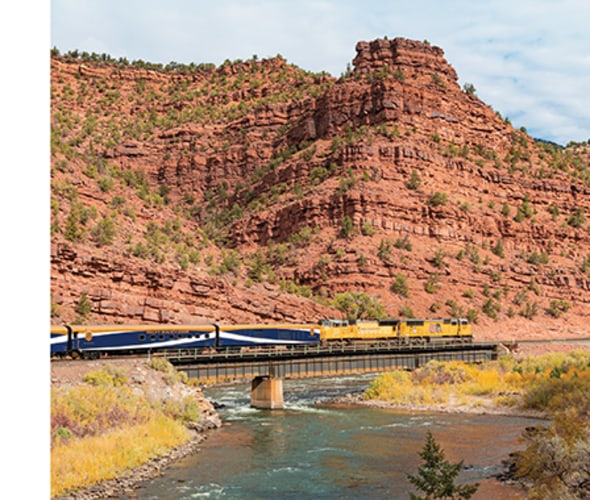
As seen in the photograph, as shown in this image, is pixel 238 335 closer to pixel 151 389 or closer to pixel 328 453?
pixel 151 389

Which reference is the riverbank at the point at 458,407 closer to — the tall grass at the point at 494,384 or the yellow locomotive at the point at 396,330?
the tall grass at the point at 494,384

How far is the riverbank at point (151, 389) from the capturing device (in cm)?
2398

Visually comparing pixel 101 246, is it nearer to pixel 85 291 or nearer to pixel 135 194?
pixel 85 291

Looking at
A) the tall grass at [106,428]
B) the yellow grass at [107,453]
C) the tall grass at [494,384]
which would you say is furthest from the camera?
the tall grass at [494,384]

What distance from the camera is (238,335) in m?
45.5

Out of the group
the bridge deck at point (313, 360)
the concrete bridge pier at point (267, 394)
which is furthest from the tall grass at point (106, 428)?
the concrete bridge pier at point (267, 394)

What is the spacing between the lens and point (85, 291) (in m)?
55.7

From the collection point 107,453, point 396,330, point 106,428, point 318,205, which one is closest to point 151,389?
point 106,428

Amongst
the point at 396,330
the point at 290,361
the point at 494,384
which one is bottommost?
the point at 494,384

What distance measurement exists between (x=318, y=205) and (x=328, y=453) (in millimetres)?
66036

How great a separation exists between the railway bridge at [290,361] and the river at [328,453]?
198cm

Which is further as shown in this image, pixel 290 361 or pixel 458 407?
pixel 290 361

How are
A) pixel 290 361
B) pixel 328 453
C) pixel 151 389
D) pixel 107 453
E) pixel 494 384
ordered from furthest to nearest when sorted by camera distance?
pixel 290 361 < pixel 494 384 < pixel 151 389 < pixel 328 453 < pixel 107 453

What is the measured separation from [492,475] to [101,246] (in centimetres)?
4784
